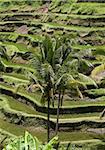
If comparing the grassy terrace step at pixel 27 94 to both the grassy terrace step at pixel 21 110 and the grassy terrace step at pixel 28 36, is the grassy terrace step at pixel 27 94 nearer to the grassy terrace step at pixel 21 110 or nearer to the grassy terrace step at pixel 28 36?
the grassy terrace step at pixel 21 110

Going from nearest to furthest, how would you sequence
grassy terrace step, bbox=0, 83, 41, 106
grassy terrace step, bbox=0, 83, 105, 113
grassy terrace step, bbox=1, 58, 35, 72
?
grassy terrace step, bbox=0, 83, 105, 113, grassy terrace step, bbox=0, 83, 41, 106, grassy terrace step, bbox=1, 58, 35, 72

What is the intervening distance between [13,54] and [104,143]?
15413 millimetres

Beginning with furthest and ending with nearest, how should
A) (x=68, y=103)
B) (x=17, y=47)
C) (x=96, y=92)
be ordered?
1. (x=17, y=47)
2. (x=96, y=92)
3. (x=68, y=103)

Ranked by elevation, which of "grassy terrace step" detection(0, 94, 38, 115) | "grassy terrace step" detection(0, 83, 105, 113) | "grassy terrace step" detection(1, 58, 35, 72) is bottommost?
"grassy terrace step" detection(1, 58, 35, 72)

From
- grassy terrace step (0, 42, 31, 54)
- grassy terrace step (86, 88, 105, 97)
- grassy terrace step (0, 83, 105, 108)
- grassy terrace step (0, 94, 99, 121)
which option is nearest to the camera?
grassy terrace step (0, 94, 99, 121)

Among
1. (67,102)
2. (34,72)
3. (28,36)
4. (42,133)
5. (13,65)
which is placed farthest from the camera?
(28,36)

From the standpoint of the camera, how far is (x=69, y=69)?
695 inches

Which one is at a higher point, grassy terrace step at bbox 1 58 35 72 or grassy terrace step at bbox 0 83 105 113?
grassy terrace step at bbox 0 83 105 113

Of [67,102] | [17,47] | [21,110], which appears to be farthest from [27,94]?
[17,47]

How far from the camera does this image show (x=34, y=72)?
1931cm

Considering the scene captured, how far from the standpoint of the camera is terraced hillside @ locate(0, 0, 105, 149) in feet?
72.9

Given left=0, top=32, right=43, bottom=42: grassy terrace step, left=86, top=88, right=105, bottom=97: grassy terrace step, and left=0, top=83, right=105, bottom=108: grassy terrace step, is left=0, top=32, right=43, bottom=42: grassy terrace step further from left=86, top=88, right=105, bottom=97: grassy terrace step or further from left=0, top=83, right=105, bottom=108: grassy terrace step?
left=86, top=88, right=105, bottom=97: grassy terrace step

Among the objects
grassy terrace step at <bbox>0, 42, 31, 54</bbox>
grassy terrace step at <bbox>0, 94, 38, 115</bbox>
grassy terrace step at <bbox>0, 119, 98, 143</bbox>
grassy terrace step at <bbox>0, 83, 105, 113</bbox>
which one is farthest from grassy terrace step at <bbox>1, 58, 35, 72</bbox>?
grassy terrace step at <bbox>0, 119, 98, 143</bbox>

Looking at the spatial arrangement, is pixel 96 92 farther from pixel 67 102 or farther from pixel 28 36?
pixel 28 36
